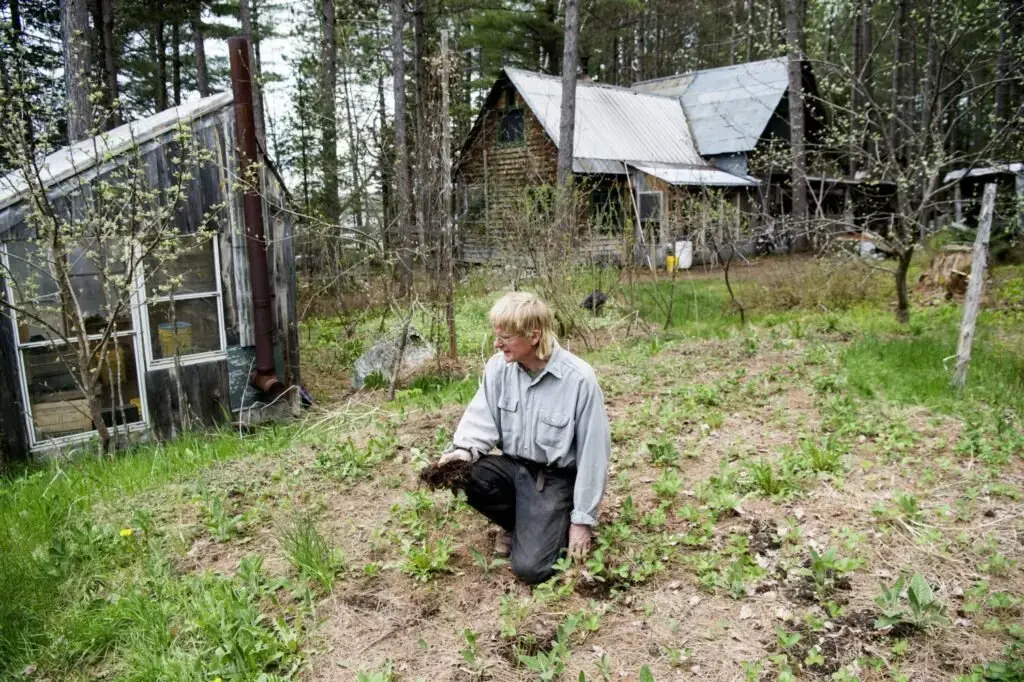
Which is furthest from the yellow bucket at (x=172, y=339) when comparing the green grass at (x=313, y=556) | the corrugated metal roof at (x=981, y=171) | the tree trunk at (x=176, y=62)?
the tree trunk at (x=176, y=62)

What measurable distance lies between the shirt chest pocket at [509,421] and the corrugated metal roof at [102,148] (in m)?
4.14

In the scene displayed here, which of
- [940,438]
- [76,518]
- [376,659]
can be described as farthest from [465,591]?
[940,438]

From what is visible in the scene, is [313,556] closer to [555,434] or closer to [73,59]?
[555,434]

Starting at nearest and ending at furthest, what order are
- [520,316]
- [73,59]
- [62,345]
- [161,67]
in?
[520,316] → [62,345] → [73,59] → [161,67]

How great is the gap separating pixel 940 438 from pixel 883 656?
2.56 m

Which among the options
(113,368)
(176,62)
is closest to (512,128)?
(176,62)

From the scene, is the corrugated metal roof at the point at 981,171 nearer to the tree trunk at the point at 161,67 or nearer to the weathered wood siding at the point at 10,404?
the weathered wood siding at the point at 10,404

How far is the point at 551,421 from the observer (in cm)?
331

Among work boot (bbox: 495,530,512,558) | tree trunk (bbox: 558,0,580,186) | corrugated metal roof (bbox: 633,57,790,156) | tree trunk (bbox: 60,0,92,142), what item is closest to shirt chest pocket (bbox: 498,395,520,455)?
work boot (bbox: 495,530,512,558)

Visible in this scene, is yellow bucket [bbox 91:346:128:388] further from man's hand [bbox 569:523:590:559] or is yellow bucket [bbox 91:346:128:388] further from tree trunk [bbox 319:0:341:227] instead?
tree trunk [bbox 319:0:341:227]

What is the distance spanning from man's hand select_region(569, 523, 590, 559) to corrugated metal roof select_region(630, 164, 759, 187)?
16927 millimetres

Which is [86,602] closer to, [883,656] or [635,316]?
[883,656]

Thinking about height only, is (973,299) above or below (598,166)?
below

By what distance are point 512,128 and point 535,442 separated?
63.4 ft
